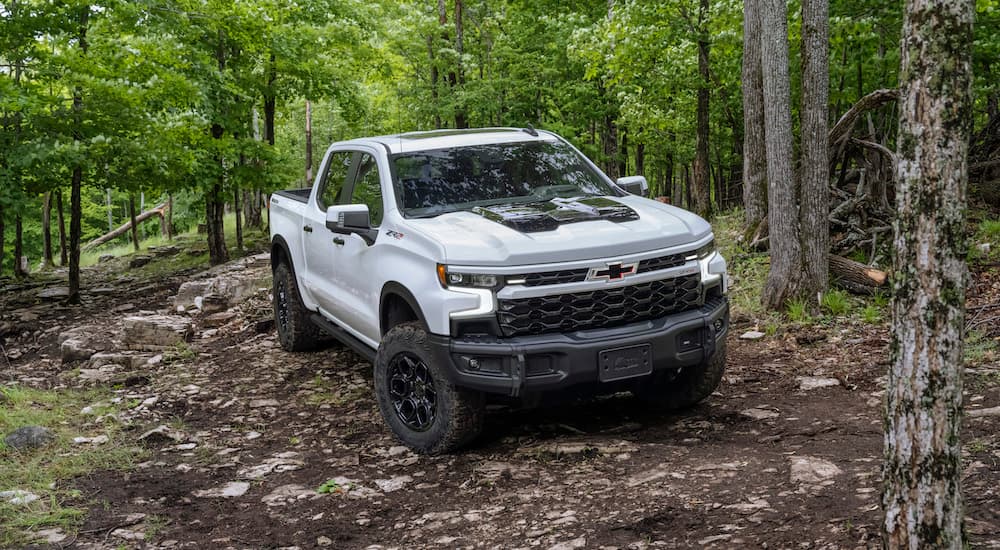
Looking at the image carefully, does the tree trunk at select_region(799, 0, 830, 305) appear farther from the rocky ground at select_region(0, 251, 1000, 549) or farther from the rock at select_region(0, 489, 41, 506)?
the rock at select_region(0, 489, 41, 506)

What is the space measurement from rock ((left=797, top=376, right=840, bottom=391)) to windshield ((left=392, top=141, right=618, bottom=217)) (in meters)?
2.16

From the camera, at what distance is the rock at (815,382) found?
6.76m

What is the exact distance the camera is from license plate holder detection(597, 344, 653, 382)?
5.19m

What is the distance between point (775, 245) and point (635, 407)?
3162mm

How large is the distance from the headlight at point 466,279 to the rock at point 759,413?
2.26m

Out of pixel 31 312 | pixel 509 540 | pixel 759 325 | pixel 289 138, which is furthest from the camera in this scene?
pixel 289 138

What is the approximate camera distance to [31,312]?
1389cm

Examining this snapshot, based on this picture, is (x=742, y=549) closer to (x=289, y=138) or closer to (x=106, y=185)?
(x=106, y=185)

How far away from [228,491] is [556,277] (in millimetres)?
2521

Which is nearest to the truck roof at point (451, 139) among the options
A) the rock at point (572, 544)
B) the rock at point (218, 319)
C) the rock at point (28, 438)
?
the rock at point (28, 438)

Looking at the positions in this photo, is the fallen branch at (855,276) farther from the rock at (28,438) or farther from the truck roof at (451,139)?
the rock at (28,438)

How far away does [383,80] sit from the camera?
80.1 ft

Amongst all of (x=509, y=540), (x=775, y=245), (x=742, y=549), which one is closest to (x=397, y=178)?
(x=509, y=540)

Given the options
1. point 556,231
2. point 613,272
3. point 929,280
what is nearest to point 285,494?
point 556,231
